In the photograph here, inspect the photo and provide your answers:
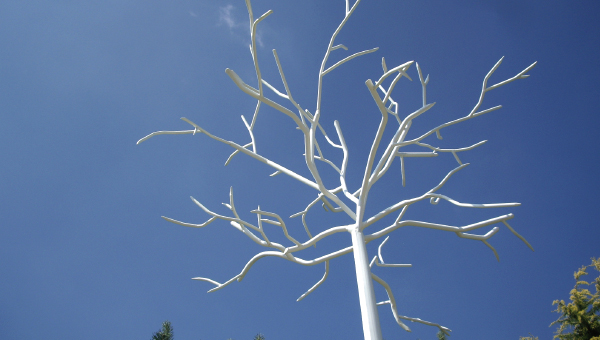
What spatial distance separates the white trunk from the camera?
149 inches

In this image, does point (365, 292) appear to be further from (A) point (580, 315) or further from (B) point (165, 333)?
(B) point (165, 333)

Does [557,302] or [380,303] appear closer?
[380,303]

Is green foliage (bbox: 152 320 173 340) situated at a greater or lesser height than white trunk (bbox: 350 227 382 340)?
greater

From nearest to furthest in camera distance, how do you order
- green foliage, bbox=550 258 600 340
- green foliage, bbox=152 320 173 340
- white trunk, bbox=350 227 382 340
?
white trunk, bbox=350 227 382 340 → green foliage, bbox=550 258 600 340 → green foliage, bbox=152 320 173 340

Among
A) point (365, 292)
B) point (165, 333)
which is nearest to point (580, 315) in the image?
point (365, 292)

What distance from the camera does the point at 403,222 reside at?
475cm

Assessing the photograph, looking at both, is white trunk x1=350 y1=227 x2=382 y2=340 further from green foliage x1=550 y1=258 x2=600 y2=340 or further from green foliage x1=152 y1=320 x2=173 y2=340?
green foliage x1=152 y1=320 x2=173 y2=340

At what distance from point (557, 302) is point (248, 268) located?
1172 cm

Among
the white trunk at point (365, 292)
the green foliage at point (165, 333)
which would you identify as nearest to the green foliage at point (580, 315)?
the white trunk at point (365, 292)

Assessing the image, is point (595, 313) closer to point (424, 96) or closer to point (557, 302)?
point (557, 302)

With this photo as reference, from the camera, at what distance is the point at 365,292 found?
3982mm

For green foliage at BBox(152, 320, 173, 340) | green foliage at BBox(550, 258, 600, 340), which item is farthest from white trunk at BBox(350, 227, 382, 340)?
green foliage at BBox(152, 320, 173, 340)

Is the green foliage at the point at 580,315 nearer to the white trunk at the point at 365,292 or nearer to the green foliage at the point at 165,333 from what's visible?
the white trunk at the point at 365,292

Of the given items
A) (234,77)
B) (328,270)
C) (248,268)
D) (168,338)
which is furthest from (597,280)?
(168,338)
